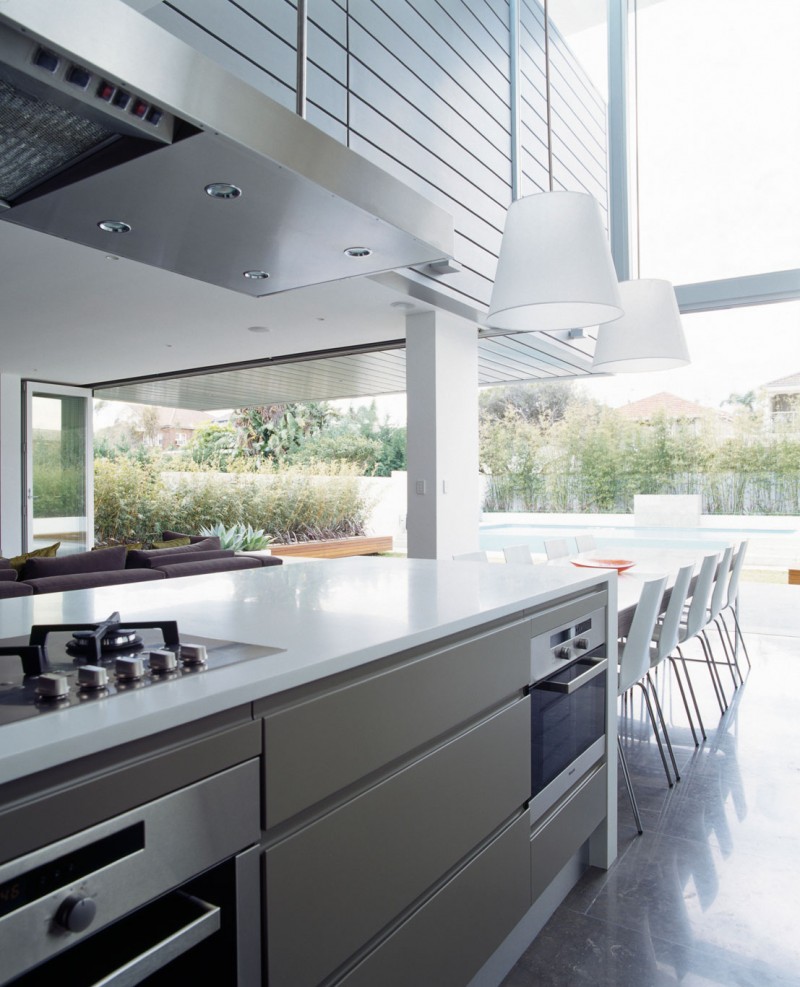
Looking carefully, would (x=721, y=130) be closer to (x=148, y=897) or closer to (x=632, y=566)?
(x=632, y=566)

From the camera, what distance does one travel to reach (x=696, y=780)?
10.1 feet

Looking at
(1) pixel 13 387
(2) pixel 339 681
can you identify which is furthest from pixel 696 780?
(1) pixel 13 387

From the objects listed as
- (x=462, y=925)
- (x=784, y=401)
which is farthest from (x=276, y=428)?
(x=462, y=925)

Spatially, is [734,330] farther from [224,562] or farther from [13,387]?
[13,387]

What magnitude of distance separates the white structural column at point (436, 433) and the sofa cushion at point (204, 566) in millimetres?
1396

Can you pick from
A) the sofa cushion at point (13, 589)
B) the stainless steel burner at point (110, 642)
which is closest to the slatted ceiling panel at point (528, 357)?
the sofa cushion at point (13, 589)

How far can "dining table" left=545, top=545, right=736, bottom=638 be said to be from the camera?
307 centimetres

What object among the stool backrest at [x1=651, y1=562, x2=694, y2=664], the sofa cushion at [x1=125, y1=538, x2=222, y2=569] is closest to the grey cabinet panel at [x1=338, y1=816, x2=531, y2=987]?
the stool backrest at [x1=651, y1=562, x2=694, y2=664]

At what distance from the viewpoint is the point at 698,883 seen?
2273 mm

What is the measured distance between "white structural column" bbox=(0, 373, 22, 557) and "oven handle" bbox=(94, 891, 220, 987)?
8.76 meters

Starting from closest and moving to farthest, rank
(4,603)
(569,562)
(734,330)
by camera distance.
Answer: (4,603), (569,562), (734,330)

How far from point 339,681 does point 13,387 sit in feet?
29.4

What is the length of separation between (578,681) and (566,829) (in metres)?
0.41

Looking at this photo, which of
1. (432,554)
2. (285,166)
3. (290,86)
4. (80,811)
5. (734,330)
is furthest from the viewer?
(734,330)
